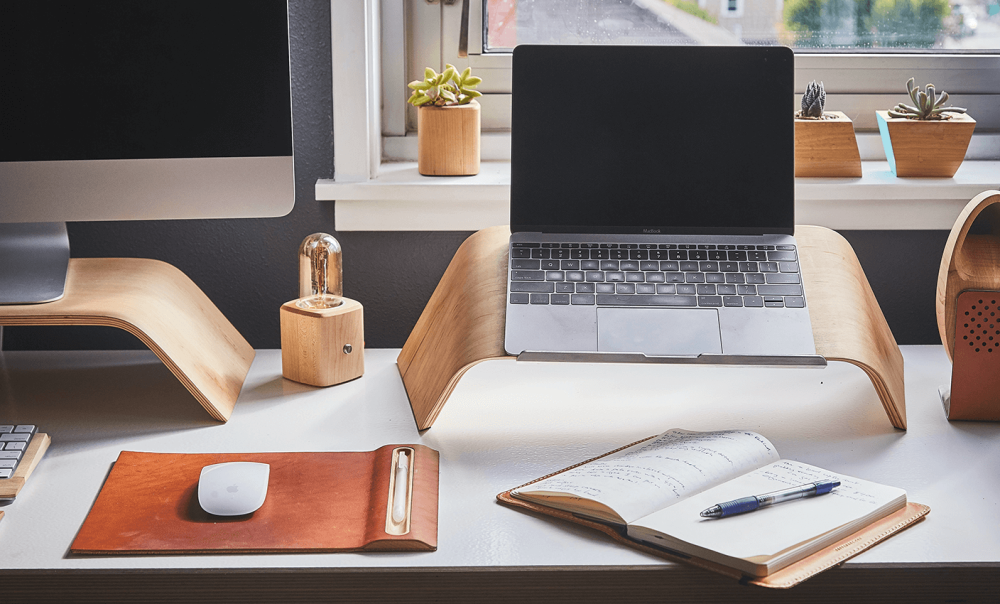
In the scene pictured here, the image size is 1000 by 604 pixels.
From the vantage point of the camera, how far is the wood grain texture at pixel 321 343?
3.31 feet

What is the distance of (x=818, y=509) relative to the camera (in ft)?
2.30

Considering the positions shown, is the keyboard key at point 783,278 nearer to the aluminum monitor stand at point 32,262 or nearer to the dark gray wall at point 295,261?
the dark gray wall at point 295,261

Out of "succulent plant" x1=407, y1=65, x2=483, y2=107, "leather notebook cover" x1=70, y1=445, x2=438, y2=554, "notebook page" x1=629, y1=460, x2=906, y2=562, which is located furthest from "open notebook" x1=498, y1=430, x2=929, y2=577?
"succulent plant" x1=407, y1=65, x2=483, y2=107

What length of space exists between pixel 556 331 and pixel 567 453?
0.12 m

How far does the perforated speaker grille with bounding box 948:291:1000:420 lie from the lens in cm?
92

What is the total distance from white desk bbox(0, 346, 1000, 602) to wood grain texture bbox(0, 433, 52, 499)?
0.04ft

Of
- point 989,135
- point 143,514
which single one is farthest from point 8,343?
point 989,135

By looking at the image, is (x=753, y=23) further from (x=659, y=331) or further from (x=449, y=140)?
(x=659, y=331)

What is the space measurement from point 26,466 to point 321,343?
334 mm

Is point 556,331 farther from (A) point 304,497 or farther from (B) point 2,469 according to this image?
(B) point 2,469

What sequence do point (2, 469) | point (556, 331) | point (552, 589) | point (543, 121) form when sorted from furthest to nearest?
point (543, 121) → point (556, 331) → point (2, 469) → point (552, 589)

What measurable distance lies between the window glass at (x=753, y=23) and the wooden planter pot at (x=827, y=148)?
0.19 metres

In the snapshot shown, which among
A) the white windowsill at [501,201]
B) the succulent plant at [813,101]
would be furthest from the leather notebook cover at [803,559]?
the succulent plant at [813,101]

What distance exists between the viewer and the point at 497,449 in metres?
0.87
